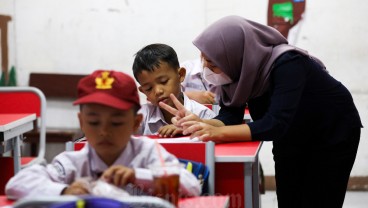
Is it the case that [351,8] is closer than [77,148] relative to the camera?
No

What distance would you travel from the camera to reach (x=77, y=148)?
2.02 m

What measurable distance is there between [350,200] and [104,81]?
363 cm

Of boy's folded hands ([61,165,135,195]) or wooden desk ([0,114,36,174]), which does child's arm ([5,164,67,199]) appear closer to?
boy's folded hands ([61,165,135,195])

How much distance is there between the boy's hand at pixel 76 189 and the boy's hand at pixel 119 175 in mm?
54

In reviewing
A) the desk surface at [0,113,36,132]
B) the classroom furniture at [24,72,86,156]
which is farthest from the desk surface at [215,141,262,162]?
the classroom furniture at [24,72,86,156]

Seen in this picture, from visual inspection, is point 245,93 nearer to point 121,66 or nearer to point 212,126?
point 212,126

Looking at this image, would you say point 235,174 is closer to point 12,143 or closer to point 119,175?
point 119,175

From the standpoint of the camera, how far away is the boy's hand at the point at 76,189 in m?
1.39

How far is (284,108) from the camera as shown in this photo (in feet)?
6.99

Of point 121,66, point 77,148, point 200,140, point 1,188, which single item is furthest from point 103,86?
point 121,66

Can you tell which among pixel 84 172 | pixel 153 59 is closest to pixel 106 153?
pixel 84 172

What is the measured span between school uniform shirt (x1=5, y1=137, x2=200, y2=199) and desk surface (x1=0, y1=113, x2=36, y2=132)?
170 centimetres

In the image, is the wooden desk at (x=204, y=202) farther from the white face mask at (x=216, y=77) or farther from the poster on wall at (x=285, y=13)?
the poster on wall at (x=285, y=13)

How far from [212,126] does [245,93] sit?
0.20 metres
